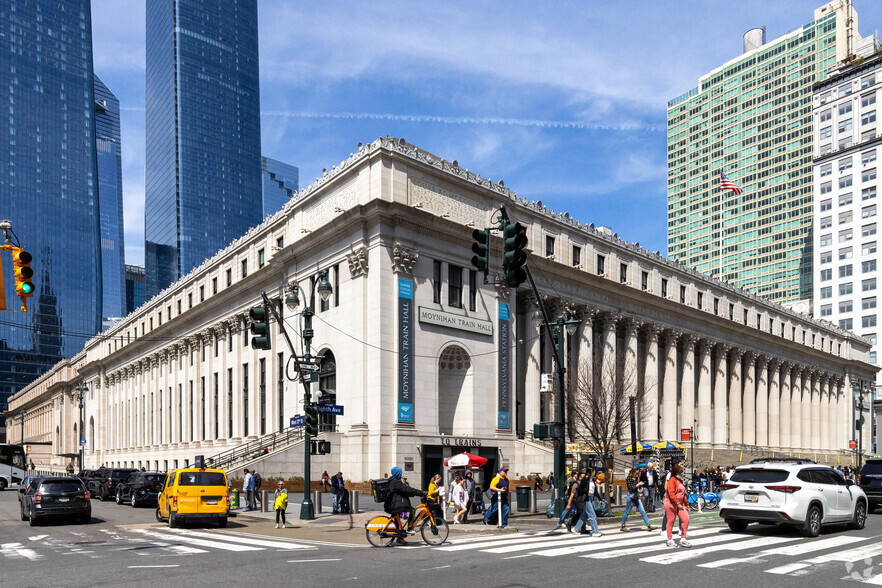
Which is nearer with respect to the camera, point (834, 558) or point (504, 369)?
point (834, 558)

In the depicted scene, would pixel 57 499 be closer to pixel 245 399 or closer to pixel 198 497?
pixel 198 497

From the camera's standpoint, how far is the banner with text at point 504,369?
4922 centimetres

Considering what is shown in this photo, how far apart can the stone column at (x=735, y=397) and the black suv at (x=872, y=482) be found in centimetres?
5129

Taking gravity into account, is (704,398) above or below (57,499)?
above

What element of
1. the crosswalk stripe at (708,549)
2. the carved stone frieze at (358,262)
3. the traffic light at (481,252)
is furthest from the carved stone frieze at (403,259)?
the crosswalk stripe at (708,549)

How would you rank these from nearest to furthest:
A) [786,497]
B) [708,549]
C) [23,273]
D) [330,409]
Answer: [708,549]
[23,273]
[786,497]
[330,409]

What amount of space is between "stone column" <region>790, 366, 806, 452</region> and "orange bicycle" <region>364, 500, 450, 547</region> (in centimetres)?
8311

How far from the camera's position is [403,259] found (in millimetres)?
44344

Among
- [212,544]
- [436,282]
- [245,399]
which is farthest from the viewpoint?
[245,399]

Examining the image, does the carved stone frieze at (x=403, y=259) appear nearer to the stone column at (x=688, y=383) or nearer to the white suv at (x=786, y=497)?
the white suv at (x=786, y=497)

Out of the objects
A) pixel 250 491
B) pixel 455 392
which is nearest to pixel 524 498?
pixel 250 491

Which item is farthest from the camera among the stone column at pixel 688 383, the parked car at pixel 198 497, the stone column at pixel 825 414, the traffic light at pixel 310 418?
the stone column at pixel 825 414

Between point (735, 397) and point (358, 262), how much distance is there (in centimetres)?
5013

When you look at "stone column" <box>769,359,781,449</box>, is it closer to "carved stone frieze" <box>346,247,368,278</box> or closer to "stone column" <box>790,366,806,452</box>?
"stone column" <box>790,366,806,452</box>
